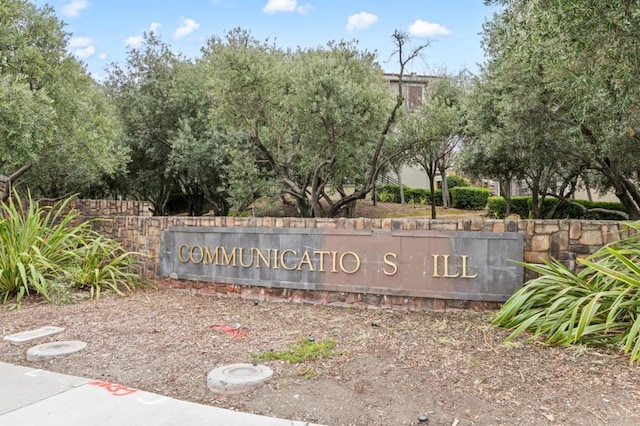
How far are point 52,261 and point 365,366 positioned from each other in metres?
6.15

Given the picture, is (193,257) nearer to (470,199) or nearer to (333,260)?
(333,260)

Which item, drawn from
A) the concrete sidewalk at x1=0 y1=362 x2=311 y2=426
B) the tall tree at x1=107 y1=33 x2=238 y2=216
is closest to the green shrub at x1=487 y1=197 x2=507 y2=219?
the tall tree at x1=107 y1=33 x2=238 y2=216

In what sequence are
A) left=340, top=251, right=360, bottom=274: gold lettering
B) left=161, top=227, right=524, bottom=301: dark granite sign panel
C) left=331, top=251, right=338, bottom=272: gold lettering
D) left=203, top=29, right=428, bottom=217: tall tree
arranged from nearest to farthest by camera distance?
left=161, top=227, right=524, bottom=301: dark granite sign panel → left=340, top=251, right=360, bottom=274: gold lettering → left=331, top=251, right=338, bottom=272: gold lettering → left=203, top=29, right=428, bottom=217: tall tree

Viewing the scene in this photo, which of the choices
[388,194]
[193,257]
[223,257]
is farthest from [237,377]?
[388,194]

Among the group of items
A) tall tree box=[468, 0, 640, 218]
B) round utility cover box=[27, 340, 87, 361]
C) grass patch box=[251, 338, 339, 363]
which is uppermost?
tall tree box=[468, 0, 640, 218]

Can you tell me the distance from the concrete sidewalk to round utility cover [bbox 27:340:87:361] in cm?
60

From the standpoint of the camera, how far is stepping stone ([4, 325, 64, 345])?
5.26 m

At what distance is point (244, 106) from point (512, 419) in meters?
9.70

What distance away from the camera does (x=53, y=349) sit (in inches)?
191

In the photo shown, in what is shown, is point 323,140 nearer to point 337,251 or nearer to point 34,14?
point 337,251

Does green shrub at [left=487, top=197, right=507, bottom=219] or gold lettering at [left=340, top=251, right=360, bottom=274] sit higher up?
green shrub at [left=487, top=197, right=507, bottom=219]

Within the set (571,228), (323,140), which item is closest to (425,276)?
(571,228)

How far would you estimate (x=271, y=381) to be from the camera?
3891 mm

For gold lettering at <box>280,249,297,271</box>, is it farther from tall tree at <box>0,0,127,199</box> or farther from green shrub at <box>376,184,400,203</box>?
green shrub at <box>376,184,400,203</box>
